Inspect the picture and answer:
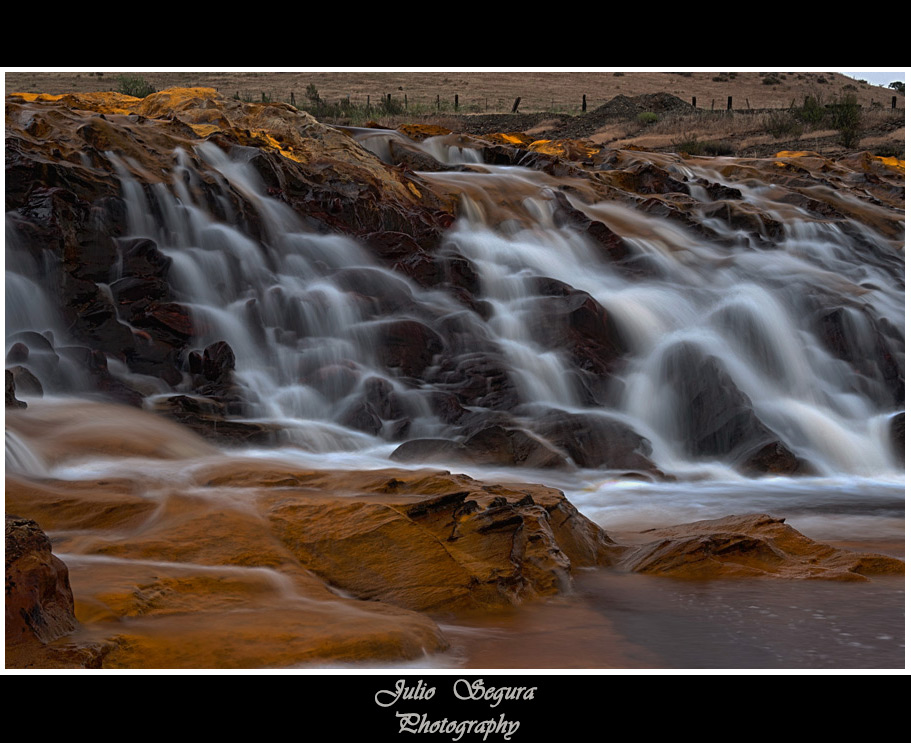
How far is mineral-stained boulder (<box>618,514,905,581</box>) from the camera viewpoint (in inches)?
215

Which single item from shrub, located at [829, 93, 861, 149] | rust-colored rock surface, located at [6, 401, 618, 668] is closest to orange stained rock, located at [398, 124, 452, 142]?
shrub, located at [829, 93, 861, 149]

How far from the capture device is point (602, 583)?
5363 millimetres

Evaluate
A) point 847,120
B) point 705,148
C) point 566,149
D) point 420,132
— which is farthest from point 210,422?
point 847,120

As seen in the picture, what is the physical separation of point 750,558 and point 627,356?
229 inches

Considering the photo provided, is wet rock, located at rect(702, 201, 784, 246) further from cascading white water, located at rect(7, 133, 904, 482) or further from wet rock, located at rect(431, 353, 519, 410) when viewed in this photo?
wet rock, located at rect(431, 353, 519, 410)

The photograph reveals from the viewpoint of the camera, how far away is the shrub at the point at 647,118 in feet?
101

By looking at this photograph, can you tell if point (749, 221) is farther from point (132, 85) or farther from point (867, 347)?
point (132, 85)

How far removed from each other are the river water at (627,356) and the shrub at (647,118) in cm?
1560

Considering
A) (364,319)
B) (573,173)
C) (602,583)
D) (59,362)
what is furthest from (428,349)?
(573,173)

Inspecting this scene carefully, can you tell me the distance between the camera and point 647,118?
31.0 metres

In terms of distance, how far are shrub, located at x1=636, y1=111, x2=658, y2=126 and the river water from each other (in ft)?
51.2

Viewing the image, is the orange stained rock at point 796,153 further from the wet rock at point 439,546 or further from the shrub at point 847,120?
the wet rock at point 439,546

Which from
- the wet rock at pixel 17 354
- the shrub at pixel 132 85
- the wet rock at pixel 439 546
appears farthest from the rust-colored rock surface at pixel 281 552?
the shrub at pixel 132 85

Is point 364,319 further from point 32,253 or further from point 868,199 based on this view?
point 868,199
